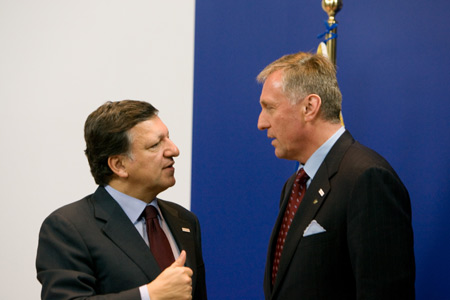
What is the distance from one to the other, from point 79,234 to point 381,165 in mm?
877

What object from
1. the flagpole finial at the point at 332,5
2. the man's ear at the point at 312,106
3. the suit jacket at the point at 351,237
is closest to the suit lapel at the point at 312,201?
the suit jacket at the point at 351,237

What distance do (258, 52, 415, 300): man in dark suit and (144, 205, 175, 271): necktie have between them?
1.08ft

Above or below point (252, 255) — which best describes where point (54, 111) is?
above

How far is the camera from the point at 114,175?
1901 mm

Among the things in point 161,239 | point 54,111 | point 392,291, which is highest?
point 54,111

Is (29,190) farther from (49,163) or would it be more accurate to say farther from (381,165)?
(381,165)

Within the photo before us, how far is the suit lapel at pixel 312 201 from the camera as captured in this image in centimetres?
174

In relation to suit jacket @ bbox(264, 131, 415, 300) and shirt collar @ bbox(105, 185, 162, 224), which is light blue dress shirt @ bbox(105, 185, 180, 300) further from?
suit jacket @ bbox(264, 131, 415, 300)

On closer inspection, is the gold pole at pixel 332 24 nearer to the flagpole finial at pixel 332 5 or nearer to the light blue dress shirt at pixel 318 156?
the flagpole finial at pixel 332 5

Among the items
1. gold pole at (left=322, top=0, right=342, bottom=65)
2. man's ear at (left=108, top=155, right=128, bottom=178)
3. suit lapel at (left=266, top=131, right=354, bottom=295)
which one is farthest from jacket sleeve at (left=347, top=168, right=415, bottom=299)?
gold pole at (left=322, top=0, right=342, bottom=65)

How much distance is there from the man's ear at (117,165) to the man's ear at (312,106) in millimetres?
591

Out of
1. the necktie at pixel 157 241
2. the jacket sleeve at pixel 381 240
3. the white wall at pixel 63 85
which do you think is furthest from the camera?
the white wall at pixel 63 85

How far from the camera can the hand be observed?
164 centimetres

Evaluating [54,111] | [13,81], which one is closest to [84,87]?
[54,111]
